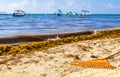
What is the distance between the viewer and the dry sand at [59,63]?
10180mm

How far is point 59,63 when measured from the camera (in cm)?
1154

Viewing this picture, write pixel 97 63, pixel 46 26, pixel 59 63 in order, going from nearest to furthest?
pixel 97 63
pixel 59 63
pixel 46 26

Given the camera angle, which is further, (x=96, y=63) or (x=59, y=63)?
(x=59, y=63)

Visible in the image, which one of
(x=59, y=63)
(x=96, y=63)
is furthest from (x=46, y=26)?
(x=96, y=63)

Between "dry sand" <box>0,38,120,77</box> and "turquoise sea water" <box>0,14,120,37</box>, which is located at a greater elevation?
"dry sand" <box>0,38,120,77</box>

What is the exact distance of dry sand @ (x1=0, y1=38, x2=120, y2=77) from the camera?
1018 centimetres

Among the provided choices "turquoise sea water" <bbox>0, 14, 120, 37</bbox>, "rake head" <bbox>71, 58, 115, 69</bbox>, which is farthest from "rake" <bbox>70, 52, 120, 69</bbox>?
"turquoise sea water" <bbox>0, 14, 120, 37</bbox>

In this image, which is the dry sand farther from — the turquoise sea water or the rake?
the turquoise sea water

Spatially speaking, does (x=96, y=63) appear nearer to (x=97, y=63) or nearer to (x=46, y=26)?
(x=97, y=63)

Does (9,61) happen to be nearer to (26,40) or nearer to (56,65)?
(56,65)

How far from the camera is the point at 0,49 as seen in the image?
14.5 metres

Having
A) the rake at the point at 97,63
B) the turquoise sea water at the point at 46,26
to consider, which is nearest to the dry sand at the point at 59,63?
the rake at the point at 97,63

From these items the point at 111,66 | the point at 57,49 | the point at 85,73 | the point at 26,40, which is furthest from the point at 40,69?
the point at 26,40

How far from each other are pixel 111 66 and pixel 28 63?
10.1 ft
